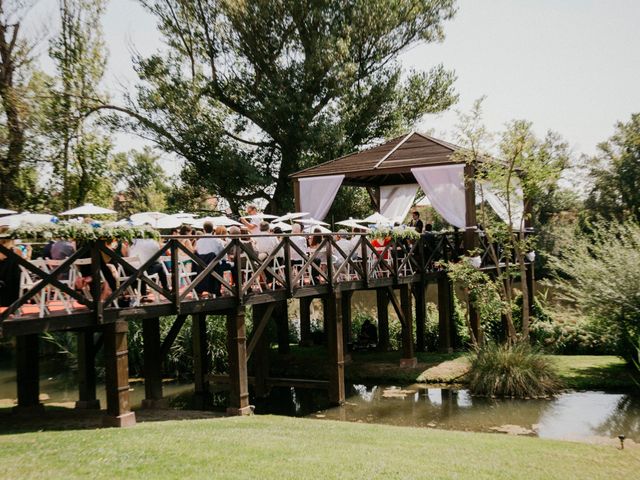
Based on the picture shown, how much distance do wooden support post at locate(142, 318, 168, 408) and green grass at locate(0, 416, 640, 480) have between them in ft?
10.6

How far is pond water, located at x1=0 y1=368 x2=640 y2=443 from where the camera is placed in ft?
43.0

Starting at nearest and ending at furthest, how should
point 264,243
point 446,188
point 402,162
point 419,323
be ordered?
1. point 264,243
2. point 446,188
3. point 402,162
4. point 419,323

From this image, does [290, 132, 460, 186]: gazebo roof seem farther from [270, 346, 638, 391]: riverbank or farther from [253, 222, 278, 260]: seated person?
[253, 222, 278, 260]: seated person

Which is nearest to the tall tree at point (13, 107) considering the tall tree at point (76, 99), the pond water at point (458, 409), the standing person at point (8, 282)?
the tall tree at point (76, 99)

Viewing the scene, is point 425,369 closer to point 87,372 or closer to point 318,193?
point 318,193

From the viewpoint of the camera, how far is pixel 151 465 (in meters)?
7.71

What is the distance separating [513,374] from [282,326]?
7327mm

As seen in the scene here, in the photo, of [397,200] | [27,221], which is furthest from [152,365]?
[397,200]

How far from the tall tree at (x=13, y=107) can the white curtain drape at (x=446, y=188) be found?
1355 centimetres

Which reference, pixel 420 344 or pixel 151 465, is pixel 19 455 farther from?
pixel 420 344

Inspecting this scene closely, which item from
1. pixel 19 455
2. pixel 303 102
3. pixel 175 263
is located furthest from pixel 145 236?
pixel 303 102

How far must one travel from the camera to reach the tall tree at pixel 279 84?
26.9 metres

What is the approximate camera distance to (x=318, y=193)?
69.9 ft

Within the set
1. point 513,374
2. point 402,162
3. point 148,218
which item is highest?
point 402,162
